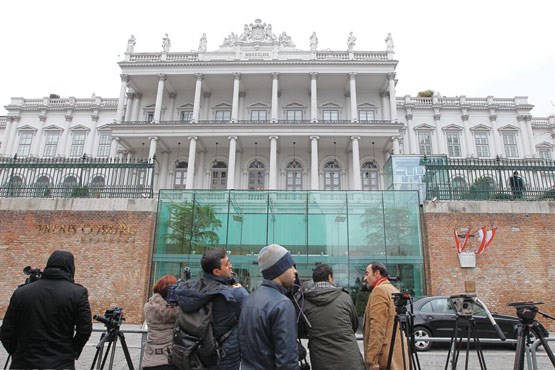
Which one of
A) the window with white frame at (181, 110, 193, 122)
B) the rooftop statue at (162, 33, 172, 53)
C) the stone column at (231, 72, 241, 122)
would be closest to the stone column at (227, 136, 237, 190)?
the stone column at (231, 72, 241, 122)

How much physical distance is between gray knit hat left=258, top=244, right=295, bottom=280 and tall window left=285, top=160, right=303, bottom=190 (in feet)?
88.5

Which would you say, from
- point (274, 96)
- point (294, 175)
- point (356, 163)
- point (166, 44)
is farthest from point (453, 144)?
point (166, 44)

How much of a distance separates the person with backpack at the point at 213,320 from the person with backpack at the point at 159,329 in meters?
1.03

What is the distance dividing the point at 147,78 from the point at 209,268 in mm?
30736

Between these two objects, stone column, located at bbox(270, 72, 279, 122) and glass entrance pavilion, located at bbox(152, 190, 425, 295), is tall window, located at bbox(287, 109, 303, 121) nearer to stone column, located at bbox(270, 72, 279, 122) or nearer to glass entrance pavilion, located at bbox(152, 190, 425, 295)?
stone column, located at bbox(270, 72, 279, 122)

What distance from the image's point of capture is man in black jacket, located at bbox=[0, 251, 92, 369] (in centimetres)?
332

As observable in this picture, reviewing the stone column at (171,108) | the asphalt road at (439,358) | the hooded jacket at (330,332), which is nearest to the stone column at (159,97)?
the stone column at (171,108)

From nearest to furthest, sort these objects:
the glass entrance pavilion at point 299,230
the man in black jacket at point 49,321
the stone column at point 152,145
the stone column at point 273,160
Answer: the man in black jacket at point 49,321
the glass entrance pavilion at point 299,230
the stone column at point 273,160
the stone column at point 152,145

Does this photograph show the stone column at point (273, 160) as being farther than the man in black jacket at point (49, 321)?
Yes

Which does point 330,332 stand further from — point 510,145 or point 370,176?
point 510,145

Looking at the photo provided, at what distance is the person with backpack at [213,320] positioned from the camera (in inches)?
120

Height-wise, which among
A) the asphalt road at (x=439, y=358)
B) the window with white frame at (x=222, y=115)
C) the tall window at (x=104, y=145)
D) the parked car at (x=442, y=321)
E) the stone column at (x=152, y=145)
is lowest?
the asphalt road at (x=439, y=358)

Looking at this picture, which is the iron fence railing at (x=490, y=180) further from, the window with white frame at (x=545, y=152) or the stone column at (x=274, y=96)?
the window with white frame at (x=545, y=152)

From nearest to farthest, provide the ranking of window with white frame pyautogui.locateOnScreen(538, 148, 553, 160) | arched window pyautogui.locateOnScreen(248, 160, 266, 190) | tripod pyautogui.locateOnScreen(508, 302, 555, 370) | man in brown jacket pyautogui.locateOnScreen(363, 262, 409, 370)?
man in brown jacket pyautogui.locateOnScreen(363, 262, 409, 370) < tripod pyautogui.locateOnScreen(508, 302, 555, 370) < arched window pyautogui.locateOnScreen(248, 160, 266, 190) < window with white frame pyautogui.locateOnScreen(538, 148, 553, 160)
